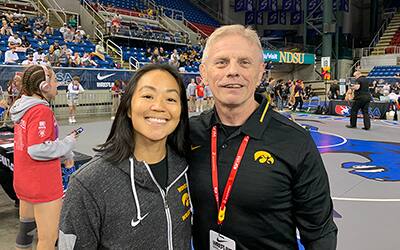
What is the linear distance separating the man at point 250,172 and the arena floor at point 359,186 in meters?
1.94

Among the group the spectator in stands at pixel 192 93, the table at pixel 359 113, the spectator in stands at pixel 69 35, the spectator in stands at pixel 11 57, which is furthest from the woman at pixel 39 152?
the spectator in stands at pixel 69 35

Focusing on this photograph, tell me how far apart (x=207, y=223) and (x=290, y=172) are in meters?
0.43

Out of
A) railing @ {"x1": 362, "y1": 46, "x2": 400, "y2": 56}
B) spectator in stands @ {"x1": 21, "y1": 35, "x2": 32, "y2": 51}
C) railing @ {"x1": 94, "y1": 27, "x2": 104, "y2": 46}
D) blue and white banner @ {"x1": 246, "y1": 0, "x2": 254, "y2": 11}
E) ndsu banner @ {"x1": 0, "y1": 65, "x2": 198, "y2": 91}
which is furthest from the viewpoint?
blue and white banner @ {"x1": 246, "y1": 0, "x2": 254, "y2": 11}

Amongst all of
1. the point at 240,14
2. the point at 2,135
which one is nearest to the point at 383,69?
the point at 240,14

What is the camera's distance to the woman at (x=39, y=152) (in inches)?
90.7

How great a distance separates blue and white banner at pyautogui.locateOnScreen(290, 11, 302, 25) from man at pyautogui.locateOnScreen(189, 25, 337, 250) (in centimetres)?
3391

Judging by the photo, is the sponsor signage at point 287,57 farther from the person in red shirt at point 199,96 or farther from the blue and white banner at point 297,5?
the blue and white banner at point 297,5

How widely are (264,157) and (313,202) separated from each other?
0.27 m

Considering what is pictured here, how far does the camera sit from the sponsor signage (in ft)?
76.2

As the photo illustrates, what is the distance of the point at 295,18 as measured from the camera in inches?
1313

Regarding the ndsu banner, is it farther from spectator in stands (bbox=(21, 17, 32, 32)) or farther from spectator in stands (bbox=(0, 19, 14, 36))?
spectator in stands (bbox=(21, 17, 32, 32))

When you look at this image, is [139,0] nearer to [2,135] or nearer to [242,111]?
[2,135]

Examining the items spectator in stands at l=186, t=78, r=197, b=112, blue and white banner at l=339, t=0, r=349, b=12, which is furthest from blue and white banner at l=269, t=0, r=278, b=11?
spectator in stands at l=186, t=78, r=197, b=112

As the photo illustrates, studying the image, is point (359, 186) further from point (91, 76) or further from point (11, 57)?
point (11, 57)
